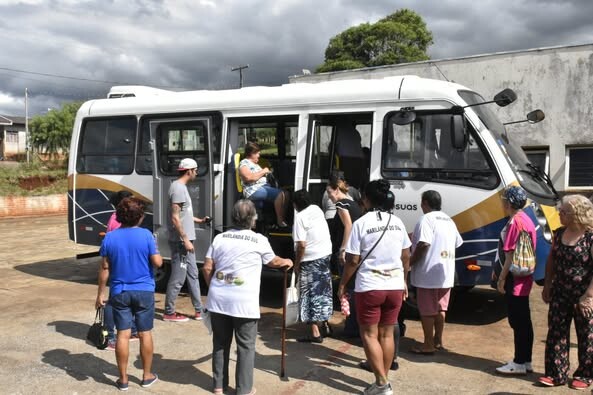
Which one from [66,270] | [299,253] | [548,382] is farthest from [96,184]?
[548,382]

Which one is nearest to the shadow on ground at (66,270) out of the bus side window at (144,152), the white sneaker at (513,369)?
the bus side window at (144,152)

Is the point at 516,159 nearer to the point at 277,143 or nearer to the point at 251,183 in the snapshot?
the point at 251,183

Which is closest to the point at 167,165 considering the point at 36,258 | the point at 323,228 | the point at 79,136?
the point at 79,136

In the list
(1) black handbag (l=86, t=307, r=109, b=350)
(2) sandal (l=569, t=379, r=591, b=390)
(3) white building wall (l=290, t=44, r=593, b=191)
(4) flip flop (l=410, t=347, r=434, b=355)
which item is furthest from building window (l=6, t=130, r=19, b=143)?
(2) sandal (l=569, t=379, r=591, b=390)

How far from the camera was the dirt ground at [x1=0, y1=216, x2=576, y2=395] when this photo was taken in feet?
15.6

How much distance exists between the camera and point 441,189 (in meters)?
6.37

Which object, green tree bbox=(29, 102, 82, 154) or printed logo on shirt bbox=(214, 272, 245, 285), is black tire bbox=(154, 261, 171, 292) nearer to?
printed logo on shirt bbox=(214, 272, 245, 285)

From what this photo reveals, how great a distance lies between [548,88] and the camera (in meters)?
13.0

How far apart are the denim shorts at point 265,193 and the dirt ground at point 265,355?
5.01 ft

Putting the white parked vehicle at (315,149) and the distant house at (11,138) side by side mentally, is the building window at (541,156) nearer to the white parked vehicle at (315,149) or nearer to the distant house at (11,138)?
the white parked vehicle at (315,149)

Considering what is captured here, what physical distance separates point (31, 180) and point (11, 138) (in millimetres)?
35628

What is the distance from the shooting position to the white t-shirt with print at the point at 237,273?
424 cm

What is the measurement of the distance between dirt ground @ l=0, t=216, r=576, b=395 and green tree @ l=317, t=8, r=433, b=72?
84.9 ft

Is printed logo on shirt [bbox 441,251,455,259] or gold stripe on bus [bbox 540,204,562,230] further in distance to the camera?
gold stripe on bus [bbox 540,204,562,230]
